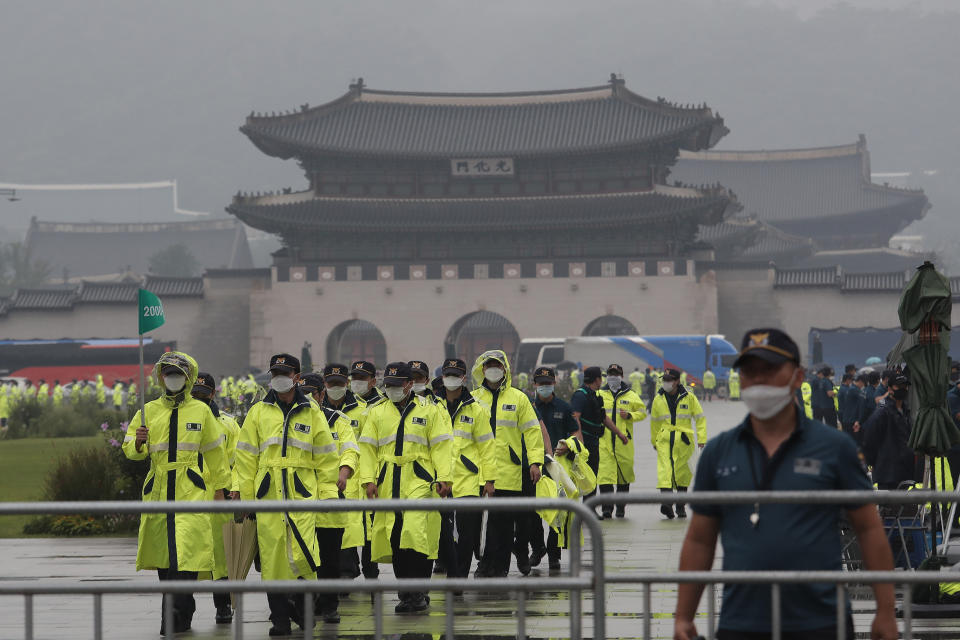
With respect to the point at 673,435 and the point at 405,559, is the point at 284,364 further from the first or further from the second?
the point at 673,435

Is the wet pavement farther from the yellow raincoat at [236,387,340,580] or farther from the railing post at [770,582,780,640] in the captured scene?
the railing post at [770,582,780,640]

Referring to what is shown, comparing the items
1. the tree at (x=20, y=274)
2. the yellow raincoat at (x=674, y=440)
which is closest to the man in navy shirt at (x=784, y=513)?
the yellow raincoat at (x=674, y=440)

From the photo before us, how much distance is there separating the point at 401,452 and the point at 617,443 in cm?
668

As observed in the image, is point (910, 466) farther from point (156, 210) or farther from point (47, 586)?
point (156, 210)

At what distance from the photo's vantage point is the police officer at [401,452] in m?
8.79

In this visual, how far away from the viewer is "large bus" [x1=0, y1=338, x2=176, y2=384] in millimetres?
51312

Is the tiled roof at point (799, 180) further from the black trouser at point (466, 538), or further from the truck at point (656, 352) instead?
the black trouser at point (466, 538)

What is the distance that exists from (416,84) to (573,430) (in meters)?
191

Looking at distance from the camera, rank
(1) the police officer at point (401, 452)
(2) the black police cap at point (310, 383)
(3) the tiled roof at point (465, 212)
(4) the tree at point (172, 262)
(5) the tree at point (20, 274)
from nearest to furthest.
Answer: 1. (1) the police officer at point (401, 452)
2. (2) the black police cap at point (310, 383)
3. (3) the tiled roof at point (465, 212)
4. (5) the tree at point (20, 274)
5. (4) the tree at point (172, 262)

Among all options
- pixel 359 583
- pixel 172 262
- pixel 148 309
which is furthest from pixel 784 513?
pixel 172 262

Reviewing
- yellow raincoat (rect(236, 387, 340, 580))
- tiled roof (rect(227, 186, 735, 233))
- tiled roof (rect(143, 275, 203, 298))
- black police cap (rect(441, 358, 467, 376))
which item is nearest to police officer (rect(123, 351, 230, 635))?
yellow raincoat (rect(236, 387, 340, 580))

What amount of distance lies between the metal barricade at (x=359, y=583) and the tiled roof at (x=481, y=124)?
4601cm

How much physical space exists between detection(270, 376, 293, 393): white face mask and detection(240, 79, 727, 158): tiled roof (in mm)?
42683

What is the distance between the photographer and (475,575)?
1016 cm
